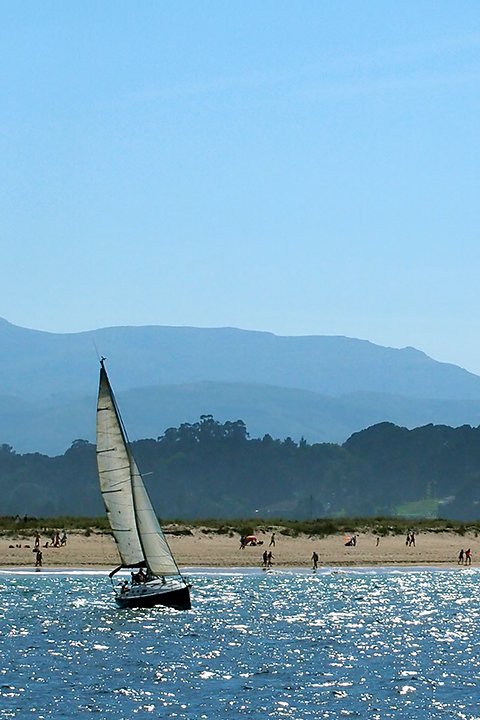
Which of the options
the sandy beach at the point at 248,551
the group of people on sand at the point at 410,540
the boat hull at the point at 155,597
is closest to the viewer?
the boat hull at the point at 155,597

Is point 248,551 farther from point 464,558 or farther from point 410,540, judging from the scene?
point 464,558

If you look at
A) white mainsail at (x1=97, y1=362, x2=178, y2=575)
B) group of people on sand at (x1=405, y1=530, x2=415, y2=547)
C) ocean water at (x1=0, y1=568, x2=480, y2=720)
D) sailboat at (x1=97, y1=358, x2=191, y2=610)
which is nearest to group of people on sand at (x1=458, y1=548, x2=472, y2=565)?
group of people on sand at (x1=405, y1=530, x2=415, y2=547)

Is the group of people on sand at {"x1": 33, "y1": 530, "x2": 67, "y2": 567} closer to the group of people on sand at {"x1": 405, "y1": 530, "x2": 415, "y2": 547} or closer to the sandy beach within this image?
A: the sandy beach

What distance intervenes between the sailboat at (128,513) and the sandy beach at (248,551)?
22552 mm

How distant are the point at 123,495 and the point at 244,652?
1141cm

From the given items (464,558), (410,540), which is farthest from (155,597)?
(410,540)

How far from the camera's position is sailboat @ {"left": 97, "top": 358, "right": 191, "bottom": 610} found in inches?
2056

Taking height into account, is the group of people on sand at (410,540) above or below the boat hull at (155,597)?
above

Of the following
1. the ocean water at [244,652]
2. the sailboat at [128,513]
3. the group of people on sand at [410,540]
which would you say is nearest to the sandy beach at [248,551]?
the group of people on sand at [410,540]

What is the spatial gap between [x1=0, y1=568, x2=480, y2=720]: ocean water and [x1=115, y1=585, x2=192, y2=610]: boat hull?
51 cm

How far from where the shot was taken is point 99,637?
154 ft

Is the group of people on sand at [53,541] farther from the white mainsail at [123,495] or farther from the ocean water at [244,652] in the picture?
the white mainsail at [123,495]

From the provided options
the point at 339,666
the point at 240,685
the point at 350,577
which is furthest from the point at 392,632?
the point at 350,577

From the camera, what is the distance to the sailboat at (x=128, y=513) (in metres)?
52.2
